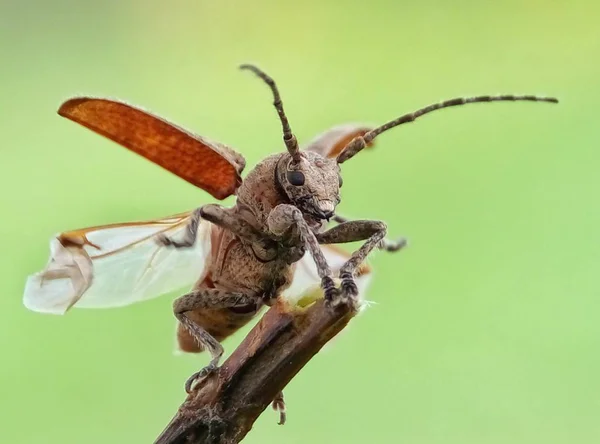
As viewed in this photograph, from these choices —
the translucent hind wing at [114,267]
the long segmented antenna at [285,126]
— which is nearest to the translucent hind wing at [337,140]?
the long segmented antenna at [285,126]

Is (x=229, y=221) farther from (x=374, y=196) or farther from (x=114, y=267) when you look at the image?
(x=374, y=196)

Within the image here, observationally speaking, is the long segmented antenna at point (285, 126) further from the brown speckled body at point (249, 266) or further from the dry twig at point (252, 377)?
A: the dry twig at point (252, 377)

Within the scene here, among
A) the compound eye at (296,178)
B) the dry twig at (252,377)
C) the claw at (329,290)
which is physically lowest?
the dry twig at (252,377)

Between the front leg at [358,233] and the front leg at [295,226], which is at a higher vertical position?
the front leg at [358,233]

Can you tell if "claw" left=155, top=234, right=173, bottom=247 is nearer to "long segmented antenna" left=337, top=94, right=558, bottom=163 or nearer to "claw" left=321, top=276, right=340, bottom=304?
"long segmented antenna" left=337, top=94, right=558, bottom=163

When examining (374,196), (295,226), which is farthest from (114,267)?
(374,196)

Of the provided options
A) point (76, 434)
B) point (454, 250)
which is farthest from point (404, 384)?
point (76, 434)

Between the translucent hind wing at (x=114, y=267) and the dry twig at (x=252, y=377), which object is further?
the translucent hind wing at (x=114, y=267)

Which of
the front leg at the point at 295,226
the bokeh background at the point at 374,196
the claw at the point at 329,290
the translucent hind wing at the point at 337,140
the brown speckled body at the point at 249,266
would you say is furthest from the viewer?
the bokeh background at the point at 374,196

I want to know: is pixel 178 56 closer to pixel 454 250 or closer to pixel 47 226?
pixel 47 226
